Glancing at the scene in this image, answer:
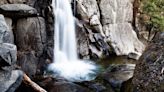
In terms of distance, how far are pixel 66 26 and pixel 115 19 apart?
395cm

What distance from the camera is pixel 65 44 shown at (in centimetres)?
1315

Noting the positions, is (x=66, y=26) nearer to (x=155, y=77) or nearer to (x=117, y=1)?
(x=117, y=1)

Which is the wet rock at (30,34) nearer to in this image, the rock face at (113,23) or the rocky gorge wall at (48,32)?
the rocky gorge wall at (48,32)

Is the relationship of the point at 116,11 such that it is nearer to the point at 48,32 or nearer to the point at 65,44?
the point at 65,44

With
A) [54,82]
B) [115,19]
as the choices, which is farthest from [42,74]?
[115,19]

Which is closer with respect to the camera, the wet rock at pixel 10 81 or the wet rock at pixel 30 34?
the wet rock at pixel 10 81

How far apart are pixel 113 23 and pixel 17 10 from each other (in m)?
6.53

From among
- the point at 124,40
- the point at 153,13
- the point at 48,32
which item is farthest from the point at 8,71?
the point at 153,13

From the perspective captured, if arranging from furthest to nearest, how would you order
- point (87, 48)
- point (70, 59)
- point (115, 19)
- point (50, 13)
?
point (115, 19) < point (87, 48) < point (70, 59) < point (50, 13)

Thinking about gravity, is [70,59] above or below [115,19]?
below

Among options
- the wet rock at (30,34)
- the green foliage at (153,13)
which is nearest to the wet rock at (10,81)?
the wet rock at (30,34)

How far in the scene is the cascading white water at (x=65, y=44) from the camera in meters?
12.1

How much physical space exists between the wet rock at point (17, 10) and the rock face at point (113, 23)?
3290mm

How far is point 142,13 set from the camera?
57.6 feet
